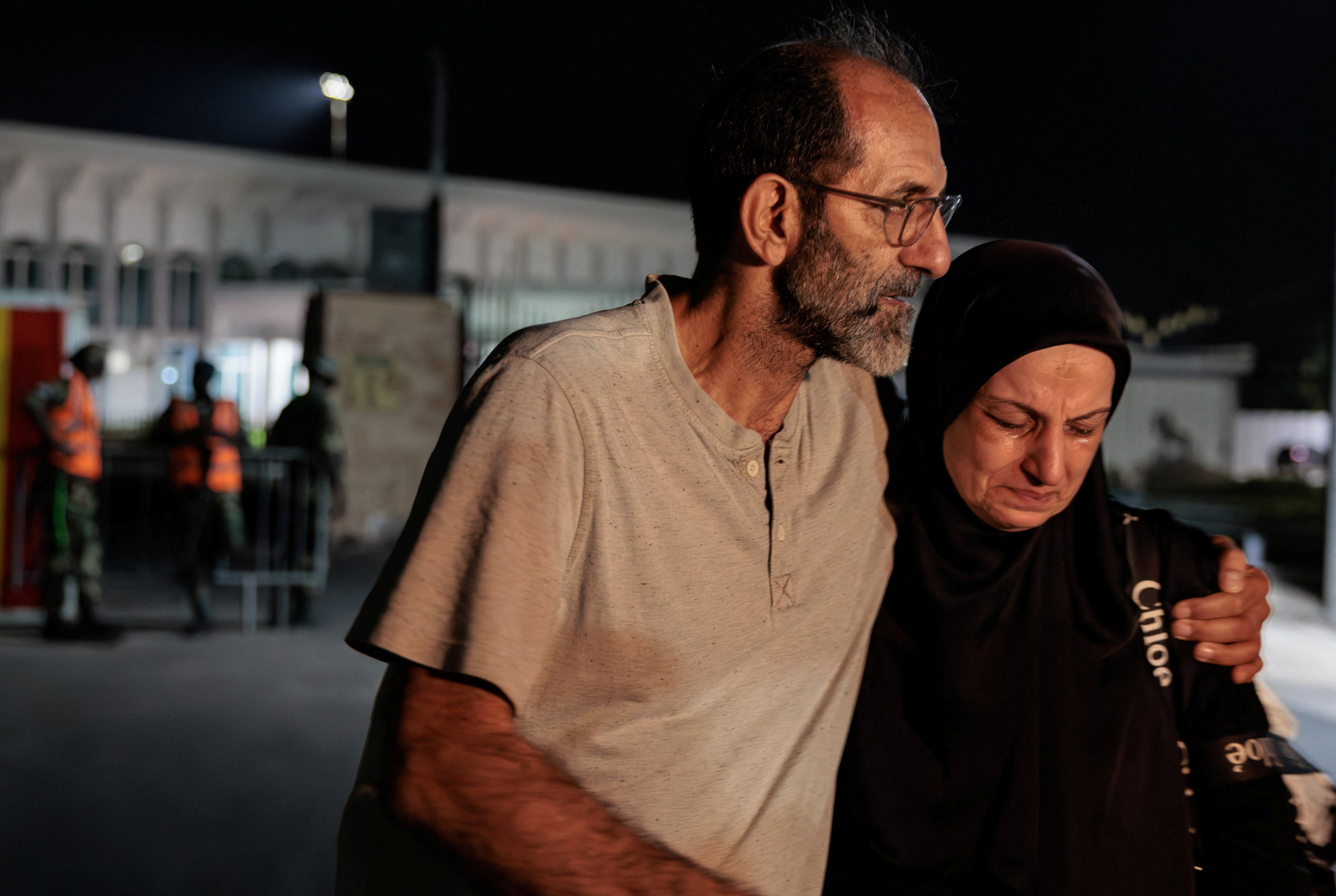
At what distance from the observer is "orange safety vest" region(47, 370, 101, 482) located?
7.29 metres

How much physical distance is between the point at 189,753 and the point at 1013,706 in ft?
15.0

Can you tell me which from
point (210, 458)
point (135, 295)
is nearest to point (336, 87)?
point (135, 295)

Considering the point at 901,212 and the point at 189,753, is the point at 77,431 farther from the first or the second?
the point at 901,212

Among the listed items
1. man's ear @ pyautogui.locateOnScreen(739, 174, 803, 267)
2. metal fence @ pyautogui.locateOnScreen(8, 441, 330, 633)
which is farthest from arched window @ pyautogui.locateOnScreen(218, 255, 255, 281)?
man's ear @ pyautogui.locateOnScreen(739, 174, 803, 267)

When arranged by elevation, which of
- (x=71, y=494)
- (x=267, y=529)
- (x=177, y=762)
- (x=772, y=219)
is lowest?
(x=177, y=762)

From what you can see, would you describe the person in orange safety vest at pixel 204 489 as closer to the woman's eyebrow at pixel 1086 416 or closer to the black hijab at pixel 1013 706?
the black hijab at pixel 1013 706

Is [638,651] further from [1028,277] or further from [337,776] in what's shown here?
[337,776]

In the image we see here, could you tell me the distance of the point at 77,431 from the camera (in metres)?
7.36

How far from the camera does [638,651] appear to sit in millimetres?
1354

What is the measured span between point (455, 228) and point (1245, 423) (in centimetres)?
1854

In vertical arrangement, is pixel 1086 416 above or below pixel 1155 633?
above

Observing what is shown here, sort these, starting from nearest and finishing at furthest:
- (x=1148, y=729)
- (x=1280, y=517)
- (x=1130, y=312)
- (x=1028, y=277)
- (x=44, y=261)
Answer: (x=1148, y=729) < (x=1028, y=277) < (x=1130, y=312) < (x=1280, y=517) < (x=44, y=261)

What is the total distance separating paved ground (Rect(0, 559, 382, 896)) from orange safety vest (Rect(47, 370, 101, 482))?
4.16 ft

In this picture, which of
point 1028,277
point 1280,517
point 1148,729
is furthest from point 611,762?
point 1280,517
